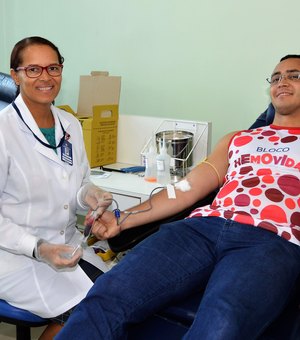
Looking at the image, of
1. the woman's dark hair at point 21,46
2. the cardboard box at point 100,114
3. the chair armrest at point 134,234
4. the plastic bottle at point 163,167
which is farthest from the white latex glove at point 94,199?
the cardboard box at point 100,114

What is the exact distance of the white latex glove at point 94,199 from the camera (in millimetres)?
1562

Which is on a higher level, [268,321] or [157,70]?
[157,70]

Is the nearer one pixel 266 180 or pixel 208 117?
pixel 266 180

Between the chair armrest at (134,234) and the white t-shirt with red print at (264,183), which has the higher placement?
the white t-shirt with red print at (264,183)

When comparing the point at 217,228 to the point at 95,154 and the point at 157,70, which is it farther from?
the point at 157,70

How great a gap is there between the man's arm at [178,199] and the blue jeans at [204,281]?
0.13 meters

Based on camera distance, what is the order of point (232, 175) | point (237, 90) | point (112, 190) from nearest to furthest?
point (232, 175) → point (112, 190) → point (237, 90)

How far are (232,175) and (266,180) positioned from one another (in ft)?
0.52

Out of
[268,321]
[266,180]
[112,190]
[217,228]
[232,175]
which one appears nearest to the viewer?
[268,321]

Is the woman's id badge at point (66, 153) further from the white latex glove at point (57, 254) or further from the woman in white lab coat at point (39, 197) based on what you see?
the white latex glove at point (57, 254)

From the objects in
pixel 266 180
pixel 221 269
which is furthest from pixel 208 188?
pixel 221 269

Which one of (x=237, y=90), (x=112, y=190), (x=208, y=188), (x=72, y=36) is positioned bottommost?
(x=112, y=190)

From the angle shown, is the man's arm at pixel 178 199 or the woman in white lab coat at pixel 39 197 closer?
the woman in white lab coat at pixel 39 197

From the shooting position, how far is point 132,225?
1.63m
